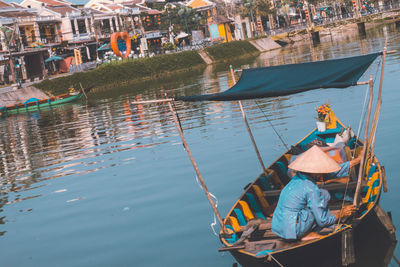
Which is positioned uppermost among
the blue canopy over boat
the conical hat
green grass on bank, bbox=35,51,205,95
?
green grass on bank, bbox=35,51,205,95

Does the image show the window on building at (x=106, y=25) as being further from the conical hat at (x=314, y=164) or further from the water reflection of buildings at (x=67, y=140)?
the conical hat at (x=314, y=164)

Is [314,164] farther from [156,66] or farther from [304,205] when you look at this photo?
[156,66]

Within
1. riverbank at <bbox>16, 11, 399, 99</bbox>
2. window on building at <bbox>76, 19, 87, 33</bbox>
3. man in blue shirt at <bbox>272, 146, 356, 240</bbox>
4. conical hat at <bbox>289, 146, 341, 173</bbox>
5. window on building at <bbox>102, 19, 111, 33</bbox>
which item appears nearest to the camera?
man in blue shirt at <bbox>272, 146, 356, 240</bbox>

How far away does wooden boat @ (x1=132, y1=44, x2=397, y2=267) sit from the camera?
7.90 meters

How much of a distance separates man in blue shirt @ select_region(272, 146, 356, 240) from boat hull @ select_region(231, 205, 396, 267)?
0.79 feet

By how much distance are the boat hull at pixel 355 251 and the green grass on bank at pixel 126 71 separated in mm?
49779

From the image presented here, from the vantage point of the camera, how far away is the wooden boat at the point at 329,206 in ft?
25.9

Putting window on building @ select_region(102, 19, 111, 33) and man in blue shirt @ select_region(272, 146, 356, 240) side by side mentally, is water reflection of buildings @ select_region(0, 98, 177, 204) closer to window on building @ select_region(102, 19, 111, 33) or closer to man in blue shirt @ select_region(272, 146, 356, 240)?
man in blue shirt @ select_region(272, 146, 356, 240)

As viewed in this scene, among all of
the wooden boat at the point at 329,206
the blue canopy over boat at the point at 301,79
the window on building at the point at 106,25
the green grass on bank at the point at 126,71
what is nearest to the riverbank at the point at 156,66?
the green grass on bank at the point at 126,71

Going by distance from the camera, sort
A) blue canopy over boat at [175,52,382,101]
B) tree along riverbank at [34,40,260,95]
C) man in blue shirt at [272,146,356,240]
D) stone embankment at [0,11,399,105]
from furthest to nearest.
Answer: tree along riverbank at [34,40,260,95] < stone embankment at [0,11,399,105] < blue canopy over boat at [175,52,382,101] < man in blue shirt at [272,146,356,240]

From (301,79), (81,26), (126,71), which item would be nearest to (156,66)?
(126,71)

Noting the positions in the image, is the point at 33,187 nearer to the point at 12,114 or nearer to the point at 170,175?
the point at 170,175

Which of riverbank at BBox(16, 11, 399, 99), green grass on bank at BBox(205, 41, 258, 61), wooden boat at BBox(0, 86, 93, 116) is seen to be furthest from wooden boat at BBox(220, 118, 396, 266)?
green grass on bank at BBox(205, 41, 258, 61)

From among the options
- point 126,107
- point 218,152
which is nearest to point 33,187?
point 218,152
